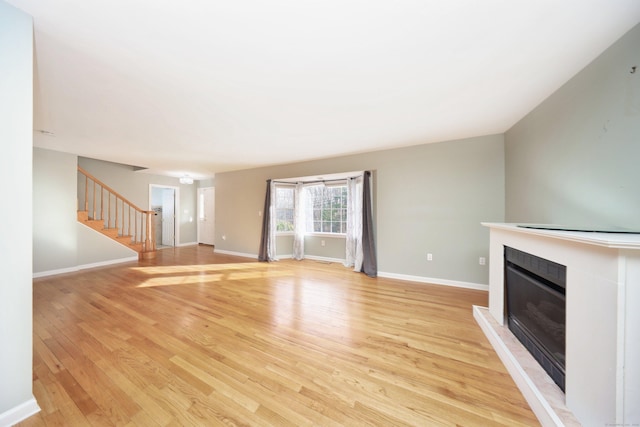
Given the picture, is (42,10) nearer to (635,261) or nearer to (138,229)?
(635,261)

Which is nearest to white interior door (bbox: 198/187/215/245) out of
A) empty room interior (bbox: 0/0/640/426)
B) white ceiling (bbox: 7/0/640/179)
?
empty room interior (bbox: 0/0/640/426)

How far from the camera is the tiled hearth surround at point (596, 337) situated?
895 mm

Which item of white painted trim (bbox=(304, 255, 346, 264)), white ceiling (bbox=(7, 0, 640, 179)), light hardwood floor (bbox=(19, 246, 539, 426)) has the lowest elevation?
light hardwood floor (bbox=(19, 246, 539, 426))

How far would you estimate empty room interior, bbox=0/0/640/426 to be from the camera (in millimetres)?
1140

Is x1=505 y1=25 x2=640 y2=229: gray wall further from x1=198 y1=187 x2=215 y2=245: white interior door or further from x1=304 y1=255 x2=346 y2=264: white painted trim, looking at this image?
x1=198 y1=187 x2=215 y2=245: white interior door

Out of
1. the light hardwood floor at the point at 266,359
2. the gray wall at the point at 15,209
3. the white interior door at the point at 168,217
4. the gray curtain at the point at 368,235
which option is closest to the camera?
the gray wall at the point at 15,209

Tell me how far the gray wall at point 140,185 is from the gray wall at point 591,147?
27.2 feet

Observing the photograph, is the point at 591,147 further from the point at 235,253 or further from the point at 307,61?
the point at 235,253

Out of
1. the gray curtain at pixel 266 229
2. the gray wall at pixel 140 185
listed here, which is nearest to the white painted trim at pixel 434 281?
the gray curtain at pixel 266 229

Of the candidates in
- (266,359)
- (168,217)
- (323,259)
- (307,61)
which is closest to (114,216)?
(168,217)

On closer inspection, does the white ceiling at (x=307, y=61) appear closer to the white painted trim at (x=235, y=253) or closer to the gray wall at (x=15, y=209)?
the gray wall at (x=15, y=209)

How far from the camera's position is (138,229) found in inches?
229

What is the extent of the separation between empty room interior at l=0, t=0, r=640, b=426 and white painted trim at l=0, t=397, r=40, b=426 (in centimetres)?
2

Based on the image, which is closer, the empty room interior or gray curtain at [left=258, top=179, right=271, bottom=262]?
the empty room interior
